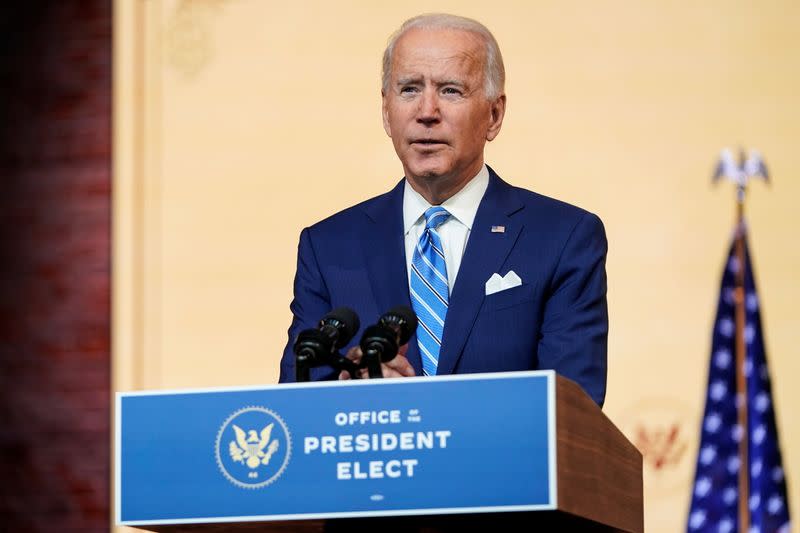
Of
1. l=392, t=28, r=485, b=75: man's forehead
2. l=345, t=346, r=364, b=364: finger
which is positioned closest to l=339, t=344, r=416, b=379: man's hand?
l=345, t=346, r=364, b=364: finger

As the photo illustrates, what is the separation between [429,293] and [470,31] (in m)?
0.54

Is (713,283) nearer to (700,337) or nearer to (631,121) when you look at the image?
(700,337)

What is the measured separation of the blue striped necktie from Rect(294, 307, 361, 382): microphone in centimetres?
36

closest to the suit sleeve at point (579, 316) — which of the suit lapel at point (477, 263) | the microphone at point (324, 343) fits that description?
the suit lapel at point (477, 263)

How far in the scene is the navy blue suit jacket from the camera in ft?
8.81

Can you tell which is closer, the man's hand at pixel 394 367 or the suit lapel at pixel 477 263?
the man's hand at pixel 394 367

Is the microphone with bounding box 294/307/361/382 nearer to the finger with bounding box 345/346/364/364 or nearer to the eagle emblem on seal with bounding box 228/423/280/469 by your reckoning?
the finger with bounding box 345/346/364/364

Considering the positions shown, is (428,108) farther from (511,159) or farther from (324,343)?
(511,159)

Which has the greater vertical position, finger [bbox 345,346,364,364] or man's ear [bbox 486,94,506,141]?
man's ear [bbox 486,94,506,141]

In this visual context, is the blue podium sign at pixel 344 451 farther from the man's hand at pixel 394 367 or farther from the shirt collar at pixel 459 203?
the shirt collar at pixel 459 203

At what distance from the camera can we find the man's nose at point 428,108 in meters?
2.85

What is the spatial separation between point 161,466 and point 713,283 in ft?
8.80

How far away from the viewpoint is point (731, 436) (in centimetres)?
445

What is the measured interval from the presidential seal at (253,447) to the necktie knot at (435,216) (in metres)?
0.83
